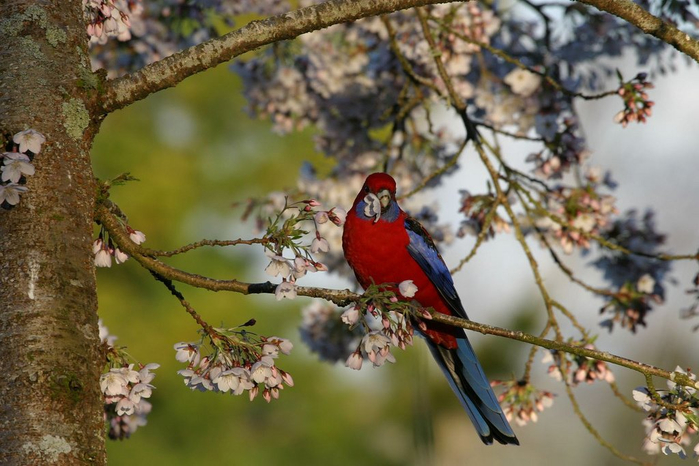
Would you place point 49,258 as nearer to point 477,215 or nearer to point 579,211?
point 477,215

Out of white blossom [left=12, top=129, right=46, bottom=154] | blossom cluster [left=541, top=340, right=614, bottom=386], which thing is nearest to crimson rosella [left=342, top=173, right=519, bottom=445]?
blossom cluster [left=541, top=340, right=614, bottom=386]

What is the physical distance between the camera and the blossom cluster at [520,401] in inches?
125

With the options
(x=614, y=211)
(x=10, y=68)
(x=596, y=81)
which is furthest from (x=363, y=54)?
(x=10, y=68)

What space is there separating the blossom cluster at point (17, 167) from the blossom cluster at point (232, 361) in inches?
22.5

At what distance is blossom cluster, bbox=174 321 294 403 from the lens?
6.80ft

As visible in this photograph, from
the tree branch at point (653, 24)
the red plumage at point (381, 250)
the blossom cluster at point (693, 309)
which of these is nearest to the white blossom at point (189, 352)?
the red plumage at point (381, 250)

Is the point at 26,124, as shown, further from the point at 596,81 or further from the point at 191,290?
the point at 191,290

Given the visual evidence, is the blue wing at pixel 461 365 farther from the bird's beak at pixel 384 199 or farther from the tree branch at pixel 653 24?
the tree branch at pixel 653 24

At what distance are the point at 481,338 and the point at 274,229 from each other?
7870mm

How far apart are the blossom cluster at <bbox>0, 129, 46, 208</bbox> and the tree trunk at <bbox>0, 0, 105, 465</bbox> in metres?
0.04

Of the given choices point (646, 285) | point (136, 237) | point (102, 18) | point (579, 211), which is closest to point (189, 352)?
point (136, 237)

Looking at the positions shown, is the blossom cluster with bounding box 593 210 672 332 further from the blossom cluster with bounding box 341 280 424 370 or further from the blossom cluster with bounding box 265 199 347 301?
the blossom cluster with bounding box 265 199 347 301

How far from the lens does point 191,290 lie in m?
13.6

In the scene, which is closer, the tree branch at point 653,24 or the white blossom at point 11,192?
the white blossom at point 11,192
